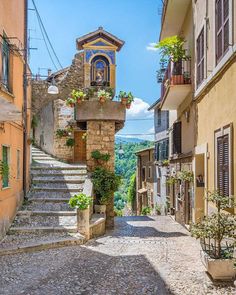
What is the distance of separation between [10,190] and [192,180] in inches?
230

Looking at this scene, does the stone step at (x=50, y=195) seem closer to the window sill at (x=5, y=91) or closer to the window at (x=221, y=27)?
the window sill at (x=5, y=91)

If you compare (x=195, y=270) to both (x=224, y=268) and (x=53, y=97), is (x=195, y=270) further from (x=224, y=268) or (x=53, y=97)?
(x=53, y=97)

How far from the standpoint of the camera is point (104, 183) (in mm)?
12633

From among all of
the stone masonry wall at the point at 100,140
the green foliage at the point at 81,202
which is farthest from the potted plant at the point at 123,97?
the green foliage at the point at 81,202

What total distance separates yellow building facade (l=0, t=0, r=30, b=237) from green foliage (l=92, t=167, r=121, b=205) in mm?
2485

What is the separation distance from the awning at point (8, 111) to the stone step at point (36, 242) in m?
3.03

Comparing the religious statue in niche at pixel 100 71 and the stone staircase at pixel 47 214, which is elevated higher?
the religious statue in niche at pixel 100 71

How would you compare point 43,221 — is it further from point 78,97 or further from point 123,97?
point 123,97

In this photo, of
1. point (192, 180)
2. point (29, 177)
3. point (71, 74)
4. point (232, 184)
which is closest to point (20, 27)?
point (29, 177)

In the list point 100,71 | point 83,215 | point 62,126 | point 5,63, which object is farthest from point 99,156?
point 100,71

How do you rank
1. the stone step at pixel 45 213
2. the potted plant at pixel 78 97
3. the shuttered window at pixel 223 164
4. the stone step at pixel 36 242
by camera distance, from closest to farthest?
1. the shuttered window at pixel 223 164
2. the stone step at pixel 36 242
3. the stone step at pixel 45 213
4. the potted plant at pixel 78 97

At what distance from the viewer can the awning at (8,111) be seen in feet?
22.2

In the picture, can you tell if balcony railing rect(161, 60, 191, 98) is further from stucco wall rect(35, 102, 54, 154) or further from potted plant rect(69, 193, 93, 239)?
stucco wall rect(35, 102, 54, 154)

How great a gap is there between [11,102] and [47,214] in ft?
13.4
